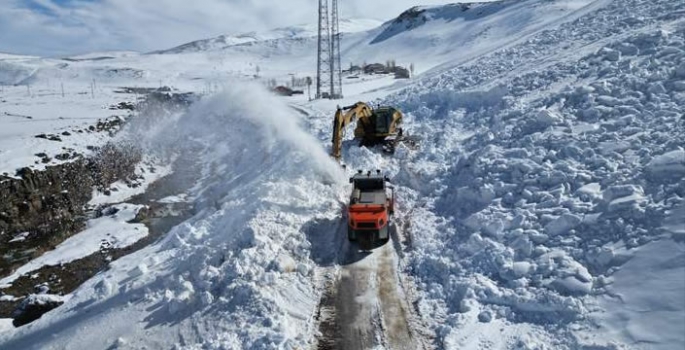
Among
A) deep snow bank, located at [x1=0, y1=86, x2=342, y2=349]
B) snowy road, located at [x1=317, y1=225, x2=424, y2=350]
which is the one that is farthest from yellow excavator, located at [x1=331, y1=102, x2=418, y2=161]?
snowy road, located at [x1=317, y1=225, x2=424, y2=350]

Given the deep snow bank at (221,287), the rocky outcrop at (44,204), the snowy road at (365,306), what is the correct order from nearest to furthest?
1. the snowy road at (365,306)
2. the deep snow bank at (221,287)
3. the rocky outcrop at (44,204)

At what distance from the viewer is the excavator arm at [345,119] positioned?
73.6 ft

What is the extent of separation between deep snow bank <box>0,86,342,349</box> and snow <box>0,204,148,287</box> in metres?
6.71

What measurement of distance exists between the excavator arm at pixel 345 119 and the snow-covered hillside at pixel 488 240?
0.98 m

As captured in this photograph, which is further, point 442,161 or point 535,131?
point 442,161

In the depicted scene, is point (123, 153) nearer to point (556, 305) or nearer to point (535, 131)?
point (535, 131)

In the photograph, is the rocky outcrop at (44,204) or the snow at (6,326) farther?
the rocky outcrop at (44,204)

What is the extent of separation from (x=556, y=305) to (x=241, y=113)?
43.2m

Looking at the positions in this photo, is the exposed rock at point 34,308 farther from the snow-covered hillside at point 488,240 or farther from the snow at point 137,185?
the snow at point 137,185

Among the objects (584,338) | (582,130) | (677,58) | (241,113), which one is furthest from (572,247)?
(241,113)

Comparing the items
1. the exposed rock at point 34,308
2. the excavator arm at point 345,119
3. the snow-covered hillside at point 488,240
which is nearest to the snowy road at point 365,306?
the snow-covered hillside at point 488,240

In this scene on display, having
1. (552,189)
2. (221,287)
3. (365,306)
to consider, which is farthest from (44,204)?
(552,189)

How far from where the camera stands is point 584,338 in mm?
10891

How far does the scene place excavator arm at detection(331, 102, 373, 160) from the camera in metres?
22.4
